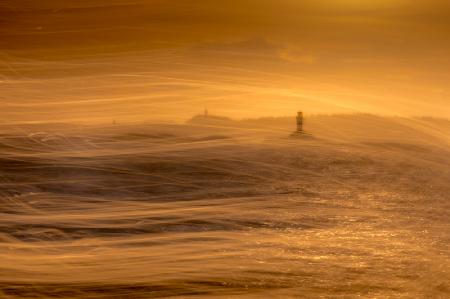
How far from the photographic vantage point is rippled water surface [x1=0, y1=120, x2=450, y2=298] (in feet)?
12.4

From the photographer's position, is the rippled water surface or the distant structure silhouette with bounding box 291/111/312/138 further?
the distant structure silhouette with bounding box 291/111/312/138

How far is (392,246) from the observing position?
14.2 ft

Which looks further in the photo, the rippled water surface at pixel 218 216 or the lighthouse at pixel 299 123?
the lighthouse at pixel 299 123

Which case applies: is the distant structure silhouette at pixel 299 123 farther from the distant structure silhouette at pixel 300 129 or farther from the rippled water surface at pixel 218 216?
the rippled water surface at pixel 218 216

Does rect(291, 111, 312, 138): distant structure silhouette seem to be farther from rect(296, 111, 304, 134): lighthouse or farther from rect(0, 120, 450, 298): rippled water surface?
rect(0, 120, 450, 298): rippled water surface

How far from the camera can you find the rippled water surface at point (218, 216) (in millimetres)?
3775

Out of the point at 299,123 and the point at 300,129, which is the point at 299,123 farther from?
the point at 300,129

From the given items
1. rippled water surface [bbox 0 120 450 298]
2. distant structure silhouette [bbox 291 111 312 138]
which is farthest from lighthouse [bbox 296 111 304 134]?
rippled water surface [bbox 0 120 450 298]

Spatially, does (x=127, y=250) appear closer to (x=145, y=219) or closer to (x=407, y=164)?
(x=145, y=219)

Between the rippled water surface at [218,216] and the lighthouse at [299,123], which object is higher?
the lighthouse at [299,123]

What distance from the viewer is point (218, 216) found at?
5.20 metres

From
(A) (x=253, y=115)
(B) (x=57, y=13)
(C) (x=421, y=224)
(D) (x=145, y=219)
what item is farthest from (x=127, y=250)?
(B) (x=57, y=13)

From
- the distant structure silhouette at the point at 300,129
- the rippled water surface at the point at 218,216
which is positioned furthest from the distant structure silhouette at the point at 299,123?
the rippled water surface at the point at 218,216

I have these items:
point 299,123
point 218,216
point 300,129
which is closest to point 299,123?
point 299,123
